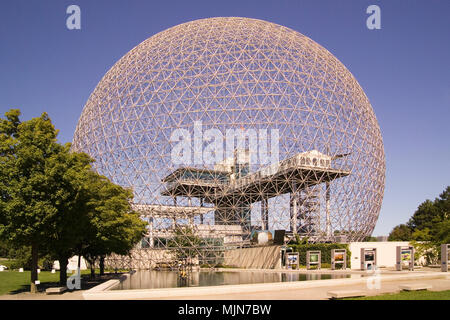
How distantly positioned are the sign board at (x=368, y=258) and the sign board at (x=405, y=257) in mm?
1288

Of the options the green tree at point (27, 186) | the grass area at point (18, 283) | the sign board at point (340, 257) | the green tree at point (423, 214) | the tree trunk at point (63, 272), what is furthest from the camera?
the green tree at point (423, 214)

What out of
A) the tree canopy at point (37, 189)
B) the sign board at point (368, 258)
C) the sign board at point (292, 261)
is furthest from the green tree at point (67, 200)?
the sign board at point (368, 258)

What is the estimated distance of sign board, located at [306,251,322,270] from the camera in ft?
90.9

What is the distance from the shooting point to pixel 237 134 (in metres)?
34.3

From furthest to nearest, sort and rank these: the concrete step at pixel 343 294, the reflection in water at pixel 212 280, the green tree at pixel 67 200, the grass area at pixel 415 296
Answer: the reflection in water at pixel 212 280
the green tree at pixel 67 200
the concrete step at pixel 343 294
the grass area at pixel 415 296

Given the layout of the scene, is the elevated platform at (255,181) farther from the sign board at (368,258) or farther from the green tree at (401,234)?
the green tree at (401,234)

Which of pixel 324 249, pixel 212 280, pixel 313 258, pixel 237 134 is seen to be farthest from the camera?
pixel 237 134

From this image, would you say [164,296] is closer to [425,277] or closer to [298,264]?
[425,277]

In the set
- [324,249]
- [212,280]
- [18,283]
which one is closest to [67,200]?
[212,280]

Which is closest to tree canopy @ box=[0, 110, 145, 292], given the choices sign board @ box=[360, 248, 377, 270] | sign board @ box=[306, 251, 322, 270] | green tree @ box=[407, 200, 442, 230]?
sign board @ box=[306, 251, 322, 270]

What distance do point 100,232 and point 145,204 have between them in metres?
14.7

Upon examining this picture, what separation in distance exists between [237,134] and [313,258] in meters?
11.4

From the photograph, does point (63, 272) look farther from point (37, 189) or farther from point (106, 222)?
point (37, 189)

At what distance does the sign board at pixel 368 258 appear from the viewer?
2498cm
